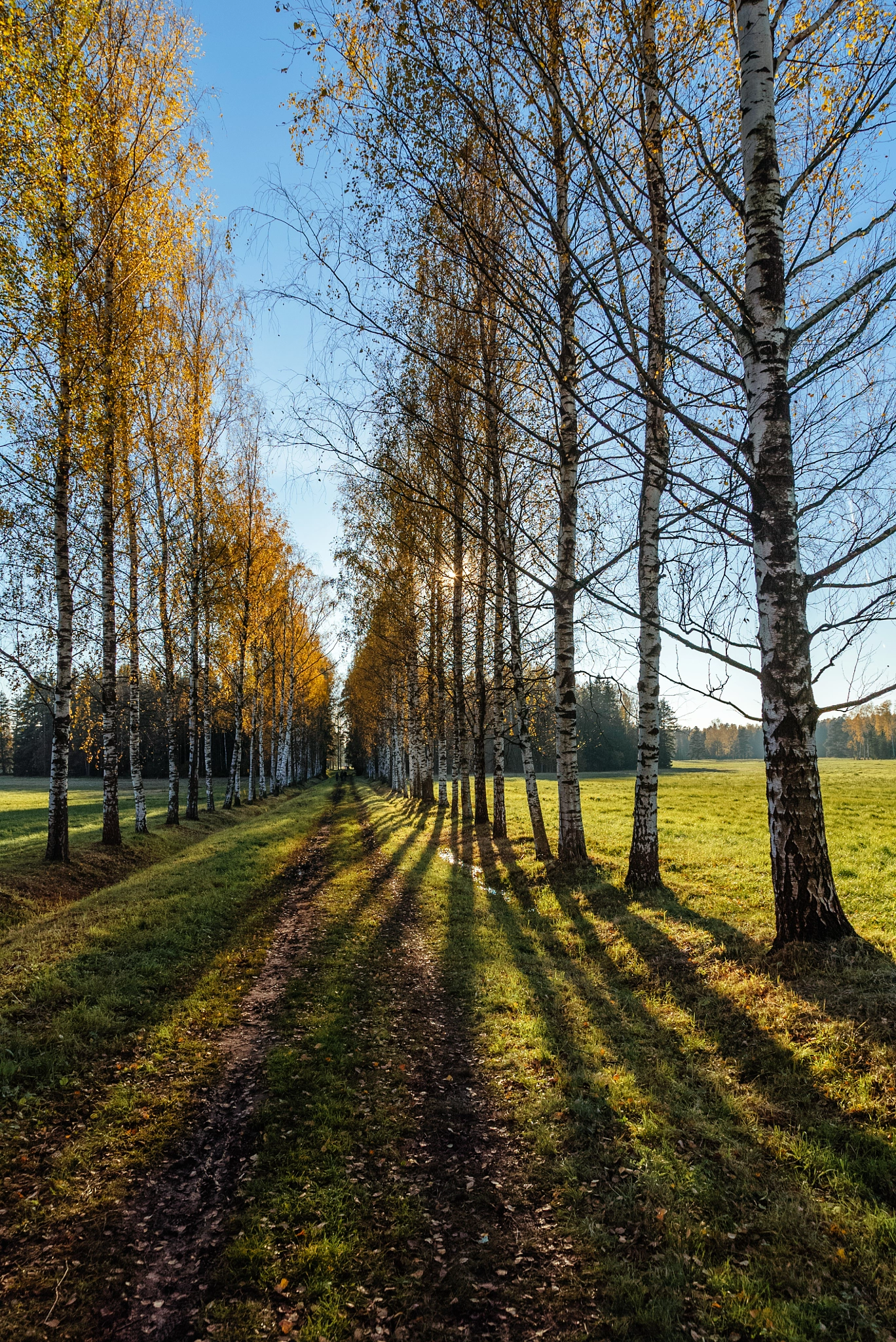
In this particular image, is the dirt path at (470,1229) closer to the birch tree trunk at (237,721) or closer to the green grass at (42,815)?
the green grass at (42,815)

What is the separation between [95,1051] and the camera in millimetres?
5504

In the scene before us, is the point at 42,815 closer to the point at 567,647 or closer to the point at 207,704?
the point at 207,704

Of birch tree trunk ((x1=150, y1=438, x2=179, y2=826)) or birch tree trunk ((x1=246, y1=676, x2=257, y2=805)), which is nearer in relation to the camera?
birch tree trunk ((x1=150, y1=438, x2=179, y2=826))

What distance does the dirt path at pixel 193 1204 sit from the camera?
3096mm

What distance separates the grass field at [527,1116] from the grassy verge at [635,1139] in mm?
17

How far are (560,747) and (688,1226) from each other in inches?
321

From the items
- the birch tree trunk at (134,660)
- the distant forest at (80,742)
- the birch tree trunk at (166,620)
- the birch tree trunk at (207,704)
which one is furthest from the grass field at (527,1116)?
the distant forest at (80,742)

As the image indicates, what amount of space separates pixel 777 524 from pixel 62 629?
12577 millimetres

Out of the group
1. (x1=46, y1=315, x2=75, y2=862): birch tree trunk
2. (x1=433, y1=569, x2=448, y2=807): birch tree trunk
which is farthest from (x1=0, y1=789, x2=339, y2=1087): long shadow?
(x1=433, y1=569, x2=448, y2=807): birch tree trunk

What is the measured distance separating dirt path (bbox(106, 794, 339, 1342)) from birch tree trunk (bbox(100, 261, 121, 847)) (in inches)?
394

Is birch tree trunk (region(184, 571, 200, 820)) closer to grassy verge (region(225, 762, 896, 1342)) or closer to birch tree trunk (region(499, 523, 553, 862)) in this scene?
birch tree trunk (region(499, 523, 553, 862))

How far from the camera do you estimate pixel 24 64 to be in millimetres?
10055

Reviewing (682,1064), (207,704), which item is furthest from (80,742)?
(682,1064)

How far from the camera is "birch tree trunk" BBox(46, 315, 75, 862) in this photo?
11617mm
